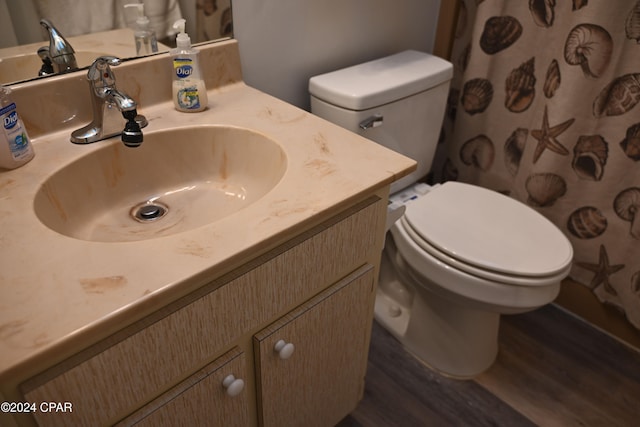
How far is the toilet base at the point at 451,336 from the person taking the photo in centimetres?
141

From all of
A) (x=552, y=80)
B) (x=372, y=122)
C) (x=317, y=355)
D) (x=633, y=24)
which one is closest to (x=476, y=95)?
(x=552, y=80)

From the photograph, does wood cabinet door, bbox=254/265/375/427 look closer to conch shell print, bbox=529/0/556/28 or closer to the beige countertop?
the beige countertop

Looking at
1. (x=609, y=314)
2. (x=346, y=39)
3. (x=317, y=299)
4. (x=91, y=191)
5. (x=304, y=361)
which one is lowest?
(x=609, y=314)

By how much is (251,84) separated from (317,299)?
0.62 m

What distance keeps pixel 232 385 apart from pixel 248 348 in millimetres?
66

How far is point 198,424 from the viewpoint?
31.0 inches

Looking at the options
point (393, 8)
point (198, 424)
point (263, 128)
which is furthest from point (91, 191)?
point (393, 8)

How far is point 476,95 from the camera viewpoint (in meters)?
1.65

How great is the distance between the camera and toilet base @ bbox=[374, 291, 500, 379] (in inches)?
55.4

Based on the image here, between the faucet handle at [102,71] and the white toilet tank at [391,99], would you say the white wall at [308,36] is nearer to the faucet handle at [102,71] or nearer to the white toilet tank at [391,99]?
the white toilet tank at [391,99]

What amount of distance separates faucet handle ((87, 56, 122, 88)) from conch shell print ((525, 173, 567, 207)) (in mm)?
1304

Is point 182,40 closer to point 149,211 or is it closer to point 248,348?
point 149,211

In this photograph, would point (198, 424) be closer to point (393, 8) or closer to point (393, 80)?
point (393, 80)

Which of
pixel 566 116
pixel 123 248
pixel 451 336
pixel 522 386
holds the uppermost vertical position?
pixel 123 248
